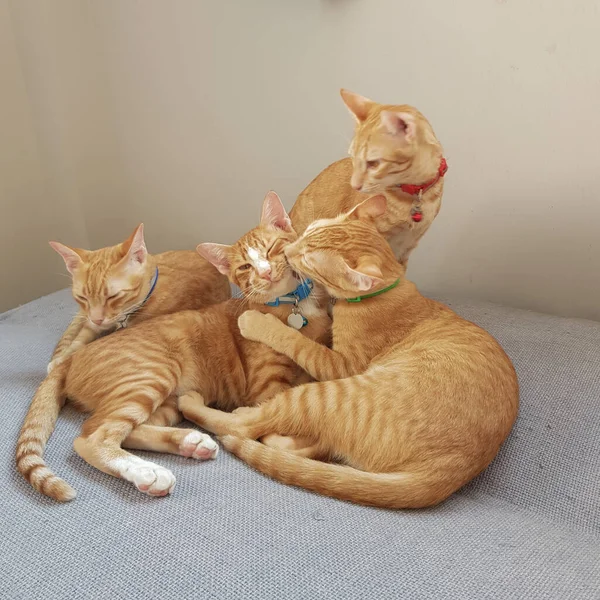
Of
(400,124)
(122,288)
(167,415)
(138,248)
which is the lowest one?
(167,415)

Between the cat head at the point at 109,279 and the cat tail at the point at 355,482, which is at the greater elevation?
the cat head at the point at 109,279

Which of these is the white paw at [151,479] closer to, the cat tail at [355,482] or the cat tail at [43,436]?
the cat tail at [43,436]

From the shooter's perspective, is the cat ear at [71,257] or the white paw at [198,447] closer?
the white paw at [198,447]

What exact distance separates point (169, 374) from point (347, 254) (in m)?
0.64

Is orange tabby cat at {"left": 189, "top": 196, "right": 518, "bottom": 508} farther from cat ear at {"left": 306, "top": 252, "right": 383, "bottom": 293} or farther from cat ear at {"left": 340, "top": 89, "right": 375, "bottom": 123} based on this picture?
cat ear at {"left": 340, "top": 89, "right": 375, "bottom": 123}

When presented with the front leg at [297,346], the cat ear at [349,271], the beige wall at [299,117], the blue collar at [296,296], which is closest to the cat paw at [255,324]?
the front leg at [297,346]

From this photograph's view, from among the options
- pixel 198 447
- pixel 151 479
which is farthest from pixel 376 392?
pixel 151 479

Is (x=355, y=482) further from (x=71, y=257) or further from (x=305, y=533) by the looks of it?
(x=71, y=257)

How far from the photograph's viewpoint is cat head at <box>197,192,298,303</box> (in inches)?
69.4

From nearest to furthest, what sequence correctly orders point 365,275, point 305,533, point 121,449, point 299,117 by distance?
point 305,533
point 121,449
point 365,275
point 299,117

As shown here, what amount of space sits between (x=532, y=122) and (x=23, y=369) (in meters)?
2.05

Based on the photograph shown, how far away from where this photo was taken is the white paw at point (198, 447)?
1.40 meters

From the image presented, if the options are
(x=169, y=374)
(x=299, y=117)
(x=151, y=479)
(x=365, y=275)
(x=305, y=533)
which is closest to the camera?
(x=305, y=533)

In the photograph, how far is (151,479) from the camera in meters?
1.24
